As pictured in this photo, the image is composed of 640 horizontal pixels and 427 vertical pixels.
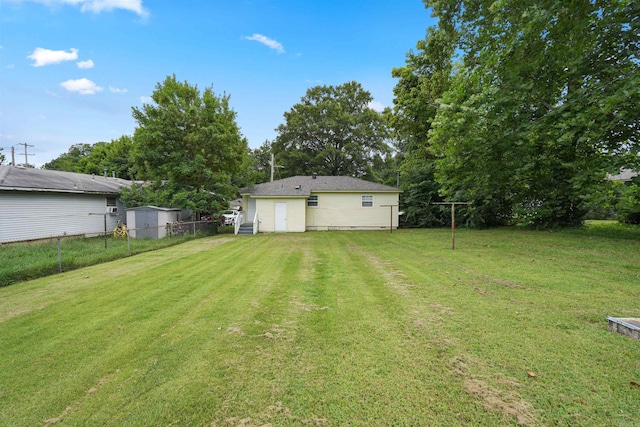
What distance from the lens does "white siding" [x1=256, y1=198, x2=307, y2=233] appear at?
58.3ft

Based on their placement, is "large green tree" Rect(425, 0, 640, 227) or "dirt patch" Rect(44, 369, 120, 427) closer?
"dirt patch" Rect(44, 369, 120, 427)

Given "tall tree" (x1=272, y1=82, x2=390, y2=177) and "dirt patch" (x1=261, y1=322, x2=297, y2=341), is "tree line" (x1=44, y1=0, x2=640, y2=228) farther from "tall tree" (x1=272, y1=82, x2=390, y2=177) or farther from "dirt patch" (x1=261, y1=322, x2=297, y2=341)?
"tall tree" (x1=272, y1=82, x2=390, y2=177)

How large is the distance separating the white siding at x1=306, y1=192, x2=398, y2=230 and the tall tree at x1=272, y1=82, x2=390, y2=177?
1479 centimetres

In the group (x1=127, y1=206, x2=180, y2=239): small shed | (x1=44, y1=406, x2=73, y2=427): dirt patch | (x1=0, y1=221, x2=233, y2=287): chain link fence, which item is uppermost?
(x1=127, y1=206, x2=180, y2=239): small shed

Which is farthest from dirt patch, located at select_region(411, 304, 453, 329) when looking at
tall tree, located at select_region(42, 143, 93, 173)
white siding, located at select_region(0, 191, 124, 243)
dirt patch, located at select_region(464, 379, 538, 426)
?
tall tree, located at select_region(42, 143, 93, 173)

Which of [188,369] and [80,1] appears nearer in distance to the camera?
[188,369]

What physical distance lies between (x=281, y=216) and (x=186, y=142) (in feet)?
23.1

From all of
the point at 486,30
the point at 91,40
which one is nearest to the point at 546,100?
the point at 486,30

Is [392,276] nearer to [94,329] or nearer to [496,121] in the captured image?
[94,329]

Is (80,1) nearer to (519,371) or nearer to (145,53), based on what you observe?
(145,53)

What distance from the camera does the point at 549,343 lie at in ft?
10.1

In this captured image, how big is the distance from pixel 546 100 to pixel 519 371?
11.0 m

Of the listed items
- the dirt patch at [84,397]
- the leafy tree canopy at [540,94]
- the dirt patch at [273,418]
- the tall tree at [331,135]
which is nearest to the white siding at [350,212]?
the leafy tree canopy at [540,94]

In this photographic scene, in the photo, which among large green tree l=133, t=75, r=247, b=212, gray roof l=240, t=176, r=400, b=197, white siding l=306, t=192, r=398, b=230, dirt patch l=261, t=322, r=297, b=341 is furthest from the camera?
white siding l=306, t=192, r=398, b=230
